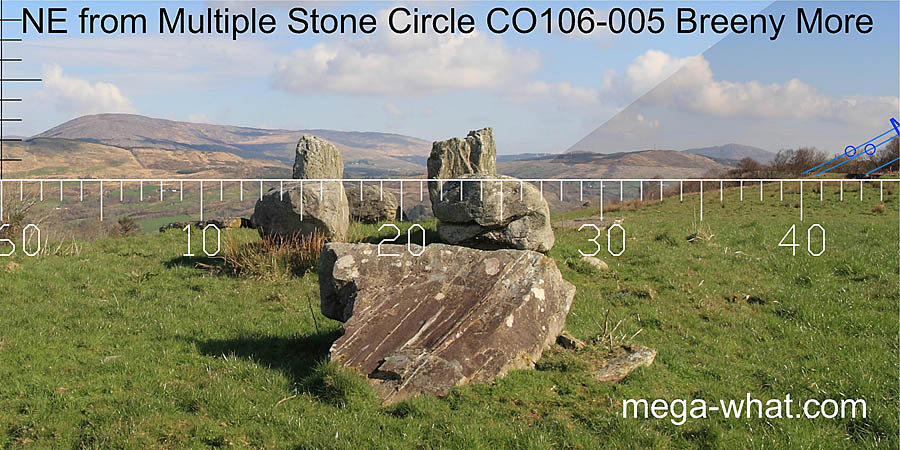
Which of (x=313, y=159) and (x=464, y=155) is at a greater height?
(x=464, y=155)

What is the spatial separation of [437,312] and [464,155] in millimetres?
16283

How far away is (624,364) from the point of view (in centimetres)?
941

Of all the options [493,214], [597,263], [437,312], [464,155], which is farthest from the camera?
[464,155]

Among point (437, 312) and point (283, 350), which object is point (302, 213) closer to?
point (283, 350)

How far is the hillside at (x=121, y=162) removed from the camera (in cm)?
8106

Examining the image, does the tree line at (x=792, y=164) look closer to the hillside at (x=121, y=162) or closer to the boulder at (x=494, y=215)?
the boulder at (x=494, y=215)

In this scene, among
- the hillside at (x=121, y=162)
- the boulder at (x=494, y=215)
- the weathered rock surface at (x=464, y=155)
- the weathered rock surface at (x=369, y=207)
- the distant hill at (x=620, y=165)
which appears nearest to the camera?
the boulder at (x=494, y=215)

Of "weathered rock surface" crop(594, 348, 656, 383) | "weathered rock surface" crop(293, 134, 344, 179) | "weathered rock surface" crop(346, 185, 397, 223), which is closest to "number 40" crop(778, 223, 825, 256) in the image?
"weathered rock surface" crop(594, 348, 656, 383)

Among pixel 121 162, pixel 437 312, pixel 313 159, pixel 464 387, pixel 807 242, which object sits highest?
pixel 121 162

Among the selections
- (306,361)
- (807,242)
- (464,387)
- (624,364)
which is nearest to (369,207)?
(807,242)

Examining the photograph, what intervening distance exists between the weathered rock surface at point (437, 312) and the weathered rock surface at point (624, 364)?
2.99 feet

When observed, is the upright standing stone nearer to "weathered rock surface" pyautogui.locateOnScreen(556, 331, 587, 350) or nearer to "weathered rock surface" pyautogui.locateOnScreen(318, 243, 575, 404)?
"weathered rock surface" pyautogui.locateOnScreen(318, 243, 575, 404)

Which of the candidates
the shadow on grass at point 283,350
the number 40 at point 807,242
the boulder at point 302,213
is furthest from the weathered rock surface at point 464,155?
the shadow on grass at point 283,350

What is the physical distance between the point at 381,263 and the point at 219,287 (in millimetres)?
7038
